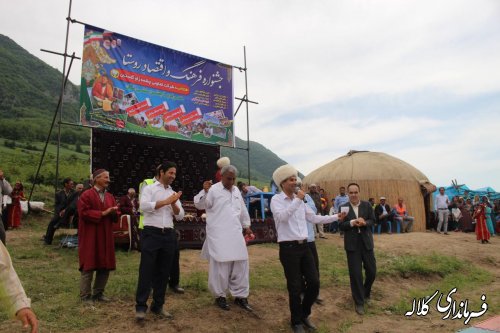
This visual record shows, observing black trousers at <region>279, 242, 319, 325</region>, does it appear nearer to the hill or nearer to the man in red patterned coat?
the man in red patterned coat

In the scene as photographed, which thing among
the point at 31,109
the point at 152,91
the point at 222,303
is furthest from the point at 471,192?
the point at 31,109

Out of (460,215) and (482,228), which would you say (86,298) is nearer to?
(482,228)

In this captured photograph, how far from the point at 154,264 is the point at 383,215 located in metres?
11.2

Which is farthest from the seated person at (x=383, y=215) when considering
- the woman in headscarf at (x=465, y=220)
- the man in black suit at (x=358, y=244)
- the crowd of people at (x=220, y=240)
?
the man in black suit at (x=358, y=244)

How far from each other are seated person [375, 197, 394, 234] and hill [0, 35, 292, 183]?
18223 mm

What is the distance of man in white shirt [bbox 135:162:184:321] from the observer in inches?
169

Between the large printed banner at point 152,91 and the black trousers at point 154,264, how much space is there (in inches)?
268

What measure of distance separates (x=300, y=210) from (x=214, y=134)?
8189 mm

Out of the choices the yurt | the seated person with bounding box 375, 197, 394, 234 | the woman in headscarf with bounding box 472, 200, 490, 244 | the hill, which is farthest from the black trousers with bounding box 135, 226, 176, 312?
the hill

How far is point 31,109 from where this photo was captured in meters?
57.6

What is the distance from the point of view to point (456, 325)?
5.02 m

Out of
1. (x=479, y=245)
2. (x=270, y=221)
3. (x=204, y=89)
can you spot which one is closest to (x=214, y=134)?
(x=204, y=89)

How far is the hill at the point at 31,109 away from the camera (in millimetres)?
38875

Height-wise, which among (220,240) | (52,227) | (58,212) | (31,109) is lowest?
(220,240)
